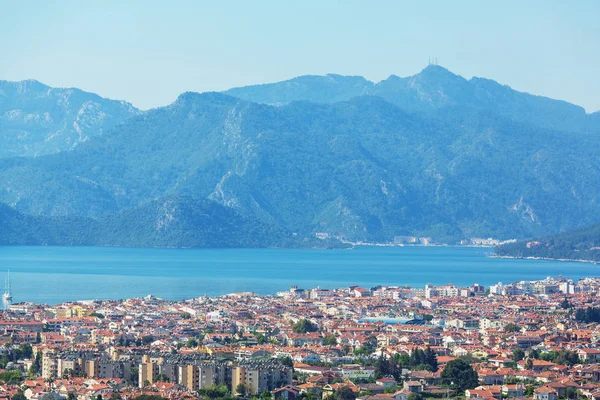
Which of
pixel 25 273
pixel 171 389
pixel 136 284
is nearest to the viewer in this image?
pixel 171 389

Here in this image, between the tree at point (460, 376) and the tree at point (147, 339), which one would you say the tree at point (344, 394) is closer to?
the tree at point (460, 376)

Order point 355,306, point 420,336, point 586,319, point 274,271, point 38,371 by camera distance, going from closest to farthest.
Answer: point 38,371 < point 420,336 < point 586,319 < point 355,306 < point 274,271

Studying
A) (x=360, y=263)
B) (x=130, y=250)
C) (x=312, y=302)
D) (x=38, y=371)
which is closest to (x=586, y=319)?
(x=312, y=302)

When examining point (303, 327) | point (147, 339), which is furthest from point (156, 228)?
point (147, 339)

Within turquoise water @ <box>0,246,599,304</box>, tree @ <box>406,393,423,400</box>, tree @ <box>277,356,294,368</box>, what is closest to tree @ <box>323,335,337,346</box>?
tree @ <box>277,356,294,368</box>

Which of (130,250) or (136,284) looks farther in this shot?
(130,250)

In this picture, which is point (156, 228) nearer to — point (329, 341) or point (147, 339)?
point (147, 339)

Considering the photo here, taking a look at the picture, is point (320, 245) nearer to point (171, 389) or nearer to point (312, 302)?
point (312, 302)

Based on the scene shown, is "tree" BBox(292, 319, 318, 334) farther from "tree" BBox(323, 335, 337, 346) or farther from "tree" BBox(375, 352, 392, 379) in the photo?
"tree" BBox(375, 352, 392, 379)
